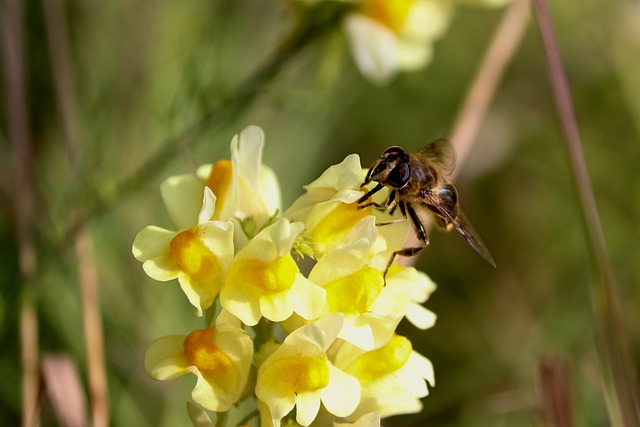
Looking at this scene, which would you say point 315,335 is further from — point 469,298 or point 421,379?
point 469,298

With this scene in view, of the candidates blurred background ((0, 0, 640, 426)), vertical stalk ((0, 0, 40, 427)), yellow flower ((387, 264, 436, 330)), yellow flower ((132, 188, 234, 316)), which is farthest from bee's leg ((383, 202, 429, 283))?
vertical stalk ((0, 0, 40, 427))

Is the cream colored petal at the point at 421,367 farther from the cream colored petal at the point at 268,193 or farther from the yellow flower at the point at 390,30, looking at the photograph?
the yellow flower at the point at 390,30

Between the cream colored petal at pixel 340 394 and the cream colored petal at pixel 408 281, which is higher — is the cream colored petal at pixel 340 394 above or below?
below

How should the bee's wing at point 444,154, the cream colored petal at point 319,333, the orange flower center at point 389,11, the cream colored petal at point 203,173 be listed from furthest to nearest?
the orange flower center at point 389,11
the bee's wing at point 444,154
the cream colored petal at point 203,173
the cream colored petal at point 319,333

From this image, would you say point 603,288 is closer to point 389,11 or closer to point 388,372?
point 388,372

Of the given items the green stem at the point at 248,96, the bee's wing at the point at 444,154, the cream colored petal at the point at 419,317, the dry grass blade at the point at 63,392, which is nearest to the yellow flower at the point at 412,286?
the cream colored petal at the point at 419,317

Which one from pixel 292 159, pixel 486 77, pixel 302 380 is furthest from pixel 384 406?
pixel 292 159
